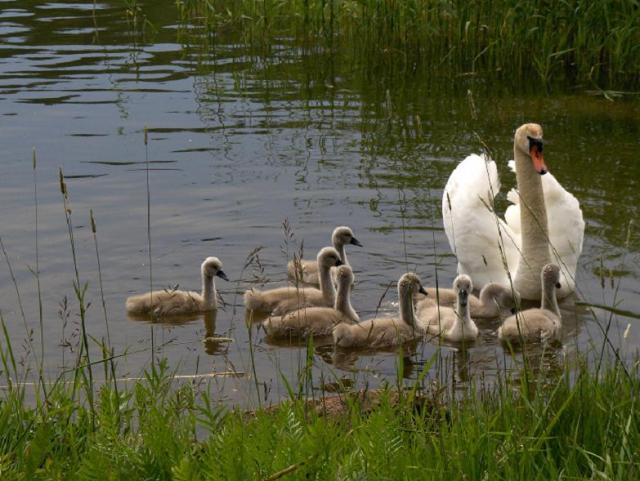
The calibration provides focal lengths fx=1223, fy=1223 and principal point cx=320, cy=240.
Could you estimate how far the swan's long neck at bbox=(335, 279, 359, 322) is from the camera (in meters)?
7.46

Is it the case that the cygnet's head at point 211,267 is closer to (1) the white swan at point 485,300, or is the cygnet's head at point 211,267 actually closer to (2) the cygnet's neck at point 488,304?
(1) the white swan at point 485,300

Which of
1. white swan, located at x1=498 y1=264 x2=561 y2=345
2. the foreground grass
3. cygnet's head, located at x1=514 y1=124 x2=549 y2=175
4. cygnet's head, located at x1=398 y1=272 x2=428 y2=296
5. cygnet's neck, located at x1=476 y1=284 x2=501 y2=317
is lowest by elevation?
cygnet's neck, located at x1=476 y1=284 x2=501 y2=317

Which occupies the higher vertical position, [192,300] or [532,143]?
Result: [532,143]

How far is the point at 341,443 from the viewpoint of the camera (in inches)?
155

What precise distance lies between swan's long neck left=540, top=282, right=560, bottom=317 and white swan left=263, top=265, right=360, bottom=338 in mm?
1145

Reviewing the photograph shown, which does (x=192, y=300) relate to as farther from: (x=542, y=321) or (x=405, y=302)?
(x=542, y=321)

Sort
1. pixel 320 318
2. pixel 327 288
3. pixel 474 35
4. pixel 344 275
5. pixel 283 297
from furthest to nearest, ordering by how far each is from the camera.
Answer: pixel 474 35
pixel 327 288
pixel 283 297
pixel 344 275
pixel 320 318

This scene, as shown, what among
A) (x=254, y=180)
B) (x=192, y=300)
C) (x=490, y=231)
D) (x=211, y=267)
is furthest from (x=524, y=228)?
(x=254, y=180)

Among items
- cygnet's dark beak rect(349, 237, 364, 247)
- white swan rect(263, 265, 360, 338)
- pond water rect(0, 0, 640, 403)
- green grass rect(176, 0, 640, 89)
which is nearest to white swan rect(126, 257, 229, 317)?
pond water rect(0, 0, 640, 403)

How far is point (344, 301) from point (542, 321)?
3.96 feet

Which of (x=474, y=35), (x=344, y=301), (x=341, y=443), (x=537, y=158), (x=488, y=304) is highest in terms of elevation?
(x=474, y=35)

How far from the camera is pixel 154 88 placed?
13250mm

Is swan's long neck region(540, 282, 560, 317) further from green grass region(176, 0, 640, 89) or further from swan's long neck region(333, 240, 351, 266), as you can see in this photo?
green grass region(176, 0, 640, 89)

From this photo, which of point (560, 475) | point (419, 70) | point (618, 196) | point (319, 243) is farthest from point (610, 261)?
point (419, 70)
